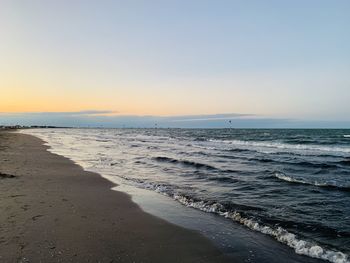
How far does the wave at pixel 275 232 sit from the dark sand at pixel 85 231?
1.67 meters

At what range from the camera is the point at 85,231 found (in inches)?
301

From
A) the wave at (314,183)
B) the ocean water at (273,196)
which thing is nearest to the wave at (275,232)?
the ocean water at (273,196)

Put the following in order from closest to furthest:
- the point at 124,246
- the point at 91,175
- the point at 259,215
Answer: the point at 124,246 → the point at 259,215 → the point at 91,175

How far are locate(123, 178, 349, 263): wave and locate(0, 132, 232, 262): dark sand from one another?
5.49 ft

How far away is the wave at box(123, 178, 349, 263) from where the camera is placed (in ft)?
22.7

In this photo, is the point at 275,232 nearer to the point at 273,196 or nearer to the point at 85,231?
the point at 85,231

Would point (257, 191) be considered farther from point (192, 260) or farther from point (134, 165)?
point (134, 165)

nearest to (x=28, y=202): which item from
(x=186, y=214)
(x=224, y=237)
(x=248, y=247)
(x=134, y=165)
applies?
(x=186, y=214)

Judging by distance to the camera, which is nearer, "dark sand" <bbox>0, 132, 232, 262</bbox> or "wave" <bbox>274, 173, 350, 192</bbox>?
"dark sand" <bbox>0, 132, 232, 262</bbox>

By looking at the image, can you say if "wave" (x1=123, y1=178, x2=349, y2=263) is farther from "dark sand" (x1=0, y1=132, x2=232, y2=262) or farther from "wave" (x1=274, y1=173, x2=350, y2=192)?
"wave" (x1=274, y1=173, x2=350, y2=192)

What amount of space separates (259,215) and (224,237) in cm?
244

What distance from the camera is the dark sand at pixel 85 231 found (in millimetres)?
6273

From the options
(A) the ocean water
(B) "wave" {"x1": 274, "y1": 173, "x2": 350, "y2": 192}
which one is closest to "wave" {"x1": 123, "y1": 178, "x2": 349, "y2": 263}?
(A) the ocean water

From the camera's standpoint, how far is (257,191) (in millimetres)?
13789
